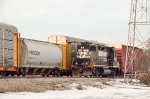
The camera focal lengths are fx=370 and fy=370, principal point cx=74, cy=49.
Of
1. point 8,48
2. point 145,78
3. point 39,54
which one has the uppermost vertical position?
point 8,48

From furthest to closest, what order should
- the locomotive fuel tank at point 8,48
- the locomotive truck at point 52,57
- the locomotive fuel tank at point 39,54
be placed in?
1. the locomotive fuel tank at point 39,54
2. the locomotive truck at point 52,57
3. the locomotive fuel tank at point 8,48

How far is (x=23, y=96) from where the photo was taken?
17.3 metres

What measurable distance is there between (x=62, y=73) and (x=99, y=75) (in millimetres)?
4258

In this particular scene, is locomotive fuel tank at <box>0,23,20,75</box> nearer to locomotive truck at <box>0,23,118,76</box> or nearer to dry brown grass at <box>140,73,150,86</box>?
locomotive truck at <box>0,23,118,76</box>

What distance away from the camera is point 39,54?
3042 centimetres

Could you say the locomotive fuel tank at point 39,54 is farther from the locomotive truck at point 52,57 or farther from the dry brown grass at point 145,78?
the dry brown grass at point 145,78

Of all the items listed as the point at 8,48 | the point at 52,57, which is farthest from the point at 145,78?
the point at 8,48

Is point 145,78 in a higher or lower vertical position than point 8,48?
lower

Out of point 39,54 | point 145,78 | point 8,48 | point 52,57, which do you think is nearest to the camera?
point 8,48

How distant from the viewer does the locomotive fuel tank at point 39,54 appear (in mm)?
28641

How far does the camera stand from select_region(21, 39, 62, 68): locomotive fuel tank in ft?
94.0

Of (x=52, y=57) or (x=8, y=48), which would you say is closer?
(x=8, y=48)

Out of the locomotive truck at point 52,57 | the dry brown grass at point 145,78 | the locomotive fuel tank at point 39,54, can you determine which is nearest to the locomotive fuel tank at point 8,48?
the locomotive truck at point 52,57

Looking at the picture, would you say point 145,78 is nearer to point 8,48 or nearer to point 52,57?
point 52,57
